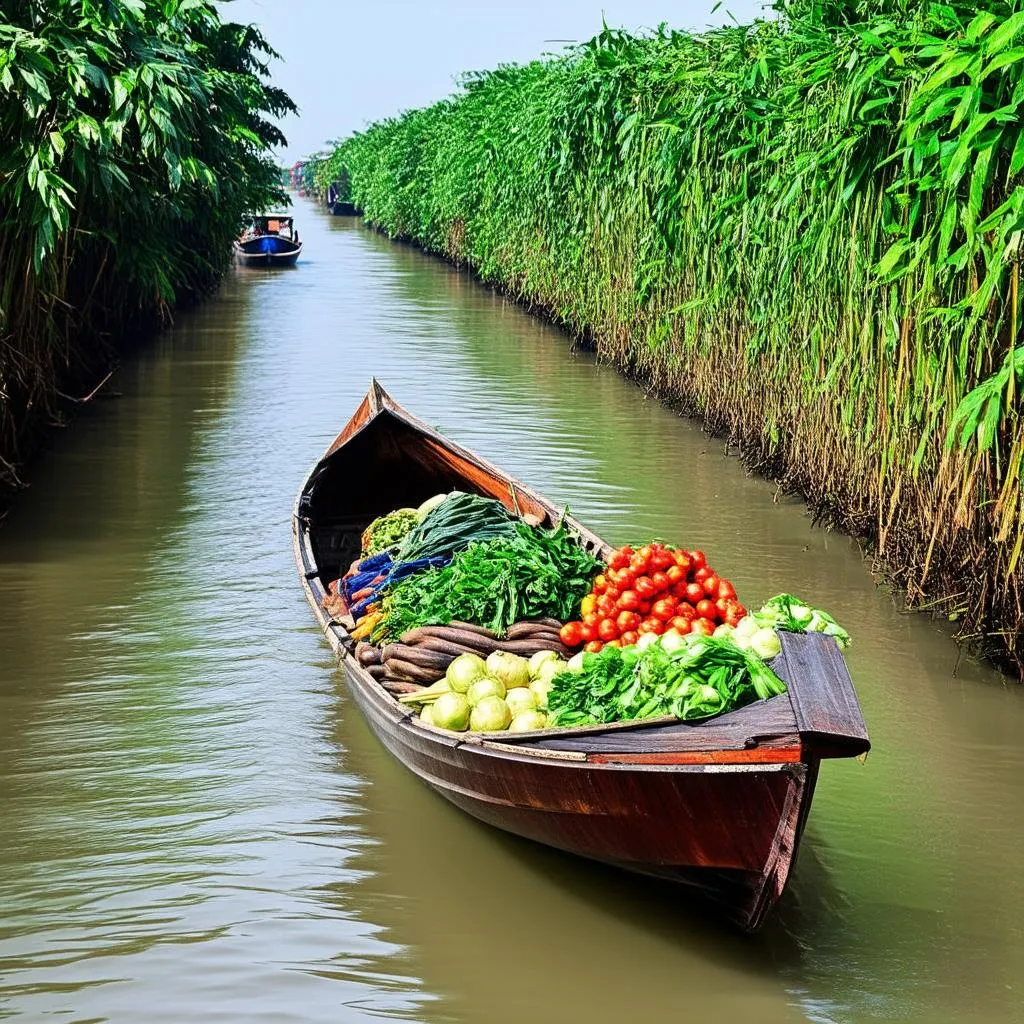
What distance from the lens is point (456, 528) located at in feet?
24.6

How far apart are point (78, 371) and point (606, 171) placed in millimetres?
6384

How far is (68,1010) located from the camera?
14.8ft

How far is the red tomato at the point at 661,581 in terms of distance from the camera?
610 cm

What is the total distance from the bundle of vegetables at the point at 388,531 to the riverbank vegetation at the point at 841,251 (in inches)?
108

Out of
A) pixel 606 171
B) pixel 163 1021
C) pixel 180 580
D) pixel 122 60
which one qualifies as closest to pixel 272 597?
pixel 180 580

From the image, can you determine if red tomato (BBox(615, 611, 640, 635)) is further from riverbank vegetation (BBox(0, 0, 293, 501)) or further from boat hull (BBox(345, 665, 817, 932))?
riverbank vegetation (BBox(0, 0, 293, 501))

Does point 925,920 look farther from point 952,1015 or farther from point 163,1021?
point 163,1021

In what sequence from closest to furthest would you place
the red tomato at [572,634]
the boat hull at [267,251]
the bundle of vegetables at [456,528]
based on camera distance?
1. the red tomato at [572,634]
2. the bundle of vegetables at [456,528]
3. the boat hull at [267,251]

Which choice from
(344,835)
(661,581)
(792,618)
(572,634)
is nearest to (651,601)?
(661,581)

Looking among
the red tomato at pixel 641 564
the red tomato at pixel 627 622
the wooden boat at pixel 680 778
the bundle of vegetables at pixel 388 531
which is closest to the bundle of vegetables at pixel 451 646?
the wooden boat at pixel 680 778

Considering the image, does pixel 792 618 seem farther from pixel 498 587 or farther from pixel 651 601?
pixel 498 587

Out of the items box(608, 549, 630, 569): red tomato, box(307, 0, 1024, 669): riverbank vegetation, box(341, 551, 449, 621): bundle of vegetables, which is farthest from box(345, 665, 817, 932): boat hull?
box(307, 0, 1024, 669): riverbank vegetation

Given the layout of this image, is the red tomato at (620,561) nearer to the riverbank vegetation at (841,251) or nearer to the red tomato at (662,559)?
the red tomato at (662,559)

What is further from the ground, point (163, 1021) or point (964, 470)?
point (964, 470)
